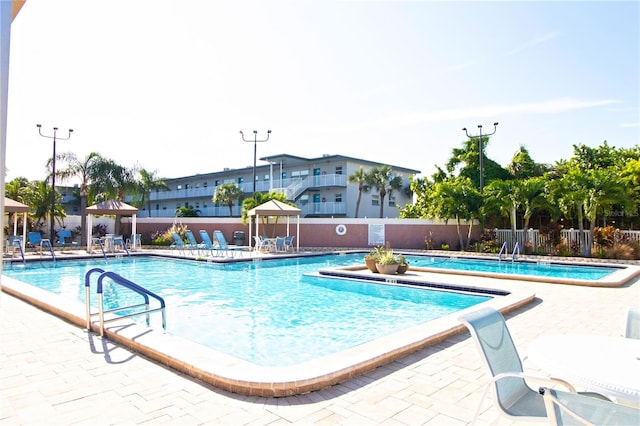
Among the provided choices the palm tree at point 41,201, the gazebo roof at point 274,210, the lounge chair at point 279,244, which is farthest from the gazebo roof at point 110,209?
the lounge chair at point 279,244

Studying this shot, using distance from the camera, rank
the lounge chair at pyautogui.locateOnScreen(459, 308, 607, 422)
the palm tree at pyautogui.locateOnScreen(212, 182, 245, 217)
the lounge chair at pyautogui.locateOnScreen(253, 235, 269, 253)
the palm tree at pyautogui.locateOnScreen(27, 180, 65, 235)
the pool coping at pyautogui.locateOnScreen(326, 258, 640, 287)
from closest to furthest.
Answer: the lounge chair at pyautogui.locateOnScreen(459, 308, 607, 422)
the pool coping at pyautogui.locateOnScreen(326, 258, 640, 287)
the lounge chair at pyautogui.locateOnScreen(253, 235, 269, 253)
the palm tree at pyautogui.locateOnScreen(27, 180, 65, 235)
the palm tree at pyautogui.locateOnScreen(212, 182, 245, 217)

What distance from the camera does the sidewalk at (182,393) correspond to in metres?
3.17

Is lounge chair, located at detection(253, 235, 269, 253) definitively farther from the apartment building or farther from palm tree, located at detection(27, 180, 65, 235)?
palm tree, located at detection(27, 180, 65, 235)

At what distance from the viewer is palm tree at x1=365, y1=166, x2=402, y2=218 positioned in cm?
3256

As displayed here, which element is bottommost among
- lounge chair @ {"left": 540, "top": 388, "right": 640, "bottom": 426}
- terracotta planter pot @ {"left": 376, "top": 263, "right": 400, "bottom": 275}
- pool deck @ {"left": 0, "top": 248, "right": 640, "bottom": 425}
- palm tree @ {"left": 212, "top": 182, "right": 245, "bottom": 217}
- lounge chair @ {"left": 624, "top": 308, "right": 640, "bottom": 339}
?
pool deck @ {"left": 0, "top": 248, "right": 640, "bottom": 425}

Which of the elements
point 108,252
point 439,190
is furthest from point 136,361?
point 439,190

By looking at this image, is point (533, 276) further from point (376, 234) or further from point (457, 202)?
point (376, 234)

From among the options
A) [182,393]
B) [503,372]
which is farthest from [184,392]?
[503,372]

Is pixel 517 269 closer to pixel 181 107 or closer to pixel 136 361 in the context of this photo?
pixel 181 107

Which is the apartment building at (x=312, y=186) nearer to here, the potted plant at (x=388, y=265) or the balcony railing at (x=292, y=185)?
the balcony railing at (x=292, y=185)

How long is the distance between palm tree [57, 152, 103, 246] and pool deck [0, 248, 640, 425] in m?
20.8

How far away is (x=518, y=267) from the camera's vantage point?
1672 centimetres

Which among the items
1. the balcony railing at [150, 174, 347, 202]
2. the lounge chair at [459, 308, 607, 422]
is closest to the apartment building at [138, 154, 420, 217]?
the balcony railing at [150, 174, 347, 202]

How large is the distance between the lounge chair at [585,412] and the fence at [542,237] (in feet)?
64.8
